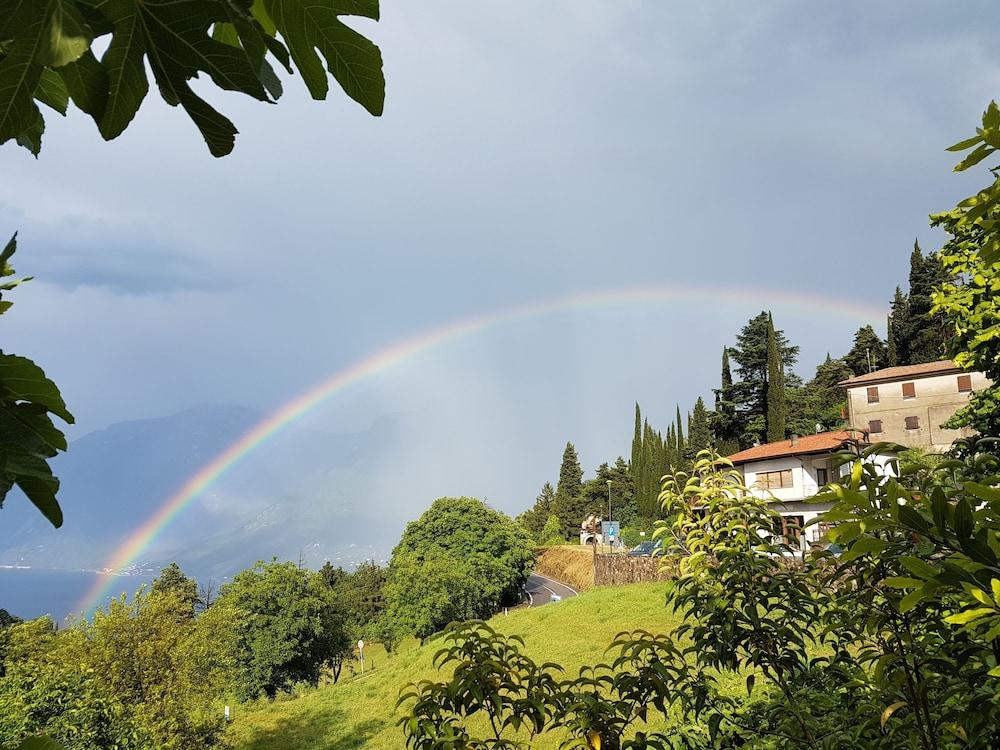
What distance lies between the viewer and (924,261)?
43.0m

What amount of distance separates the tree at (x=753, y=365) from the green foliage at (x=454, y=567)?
74.9 feet

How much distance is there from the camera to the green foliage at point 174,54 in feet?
1.88

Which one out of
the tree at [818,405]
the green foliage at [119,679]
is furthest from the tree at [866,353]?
the green foliage at [119,679]

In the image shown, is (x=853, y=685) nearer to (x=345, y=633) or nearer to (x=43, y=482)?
(x=43, y=482)

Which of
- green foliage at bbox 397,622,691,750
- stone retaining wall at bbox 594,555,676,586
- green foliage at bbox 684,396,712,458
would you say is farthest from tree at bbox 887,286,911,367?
green foliage at bbox 397,622,691,750

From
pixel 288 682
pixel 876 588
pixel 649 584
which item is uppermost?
pixel 876 588

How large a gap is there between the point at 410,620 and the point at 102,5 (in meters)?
32.2

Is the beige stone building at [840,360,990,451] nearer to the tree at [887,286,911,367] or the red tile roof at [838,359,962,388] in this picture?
the red tile roof at [838,359,962,388]

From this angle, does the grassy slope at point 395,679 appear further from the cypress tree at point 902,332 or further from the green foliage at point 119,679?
the cypress tree at point 902,332

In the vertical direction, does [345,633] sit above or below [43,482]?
below

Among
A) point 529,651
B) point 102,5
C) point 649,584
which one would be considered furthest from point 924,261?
point 102,5

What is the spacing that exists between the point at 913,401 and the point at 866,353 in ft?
58.0

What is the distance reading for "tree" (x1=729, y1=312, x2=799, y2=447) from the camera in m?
48.2

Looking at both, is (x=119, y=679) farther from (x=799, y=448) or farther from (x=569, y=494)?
(x=569, y=494)
